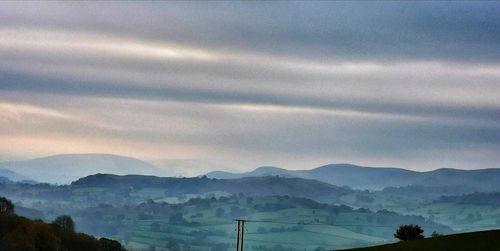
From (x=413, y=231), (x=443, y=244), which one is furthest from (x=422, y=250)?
(x=413, y=231)

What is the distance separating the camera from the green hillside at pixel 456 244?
15710 cm

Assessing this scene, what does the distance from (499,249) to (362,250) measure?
71.3 ft

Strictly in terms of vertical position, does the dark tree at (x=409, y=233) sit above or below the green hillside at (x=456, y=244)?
above

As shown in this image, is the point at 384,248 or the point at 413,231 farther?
the point at 413,231

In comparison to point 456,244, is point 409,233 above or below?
above

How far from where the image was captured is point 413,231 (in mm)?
189875

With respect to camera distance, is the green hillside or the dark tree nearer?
the green hillside

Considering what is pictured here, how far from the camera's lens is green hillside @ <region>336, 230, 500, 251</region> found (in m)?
157

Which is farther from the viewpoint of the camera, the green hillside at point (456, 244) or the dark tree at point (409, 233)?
the dark tree at point (409, 233)

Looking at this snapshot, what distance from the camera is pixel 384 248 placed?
16250cm

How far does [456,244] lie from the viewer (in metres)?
160

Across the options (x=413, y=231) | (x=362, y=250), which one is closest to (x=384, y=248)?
(x=362, y=250)

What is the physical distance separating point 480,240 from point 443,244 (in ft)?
20.9

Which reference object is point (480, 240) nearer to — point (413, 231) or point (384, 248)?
point (384, 248)
